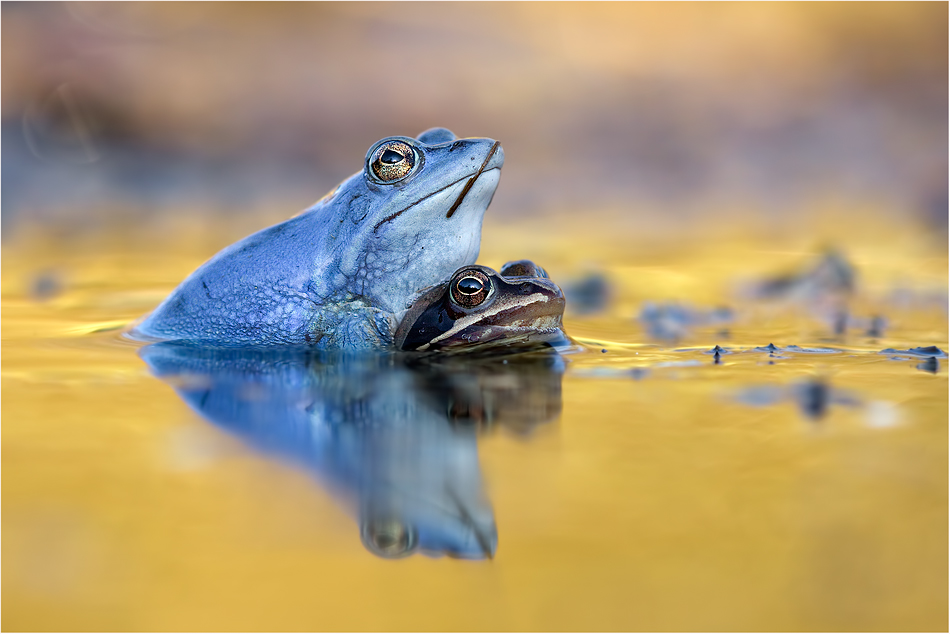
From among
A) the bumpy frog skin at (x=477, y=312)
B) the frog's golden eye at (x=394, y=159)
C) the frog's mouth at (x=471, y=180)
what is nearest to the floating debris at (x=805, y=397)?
the bumpy frog skin at (x=477, y=312)

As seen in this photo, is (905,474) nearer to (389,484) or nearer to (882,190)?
(389,484)

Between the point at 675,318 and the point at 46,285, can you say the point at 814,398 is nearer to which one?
the point at 675,318

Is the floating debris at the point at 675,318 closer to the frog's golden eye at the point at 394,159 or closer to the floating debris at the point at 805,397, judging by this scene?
the floating debris at the point at 805,397

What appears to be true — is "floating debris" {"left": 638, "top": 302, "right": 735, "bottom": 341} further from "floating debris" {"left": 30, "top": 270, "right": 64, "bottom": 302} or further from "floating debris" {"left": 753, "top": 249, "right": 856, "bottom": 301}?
"floating debris" {"left": 30, "top": 270, "right": 64, "bottom": 302}

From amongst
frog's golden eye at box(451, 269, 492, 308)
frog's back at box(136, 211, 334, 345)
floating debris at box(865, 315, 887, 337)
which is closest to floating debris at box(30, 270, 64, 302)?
frog's back at box(136, 211, 334, 345)

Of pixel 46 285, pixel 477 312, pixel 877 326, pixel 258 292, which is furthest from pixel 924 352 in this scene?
pixel 46 285

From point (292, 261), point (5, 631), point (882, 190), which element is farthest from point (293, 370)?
point (882, 190)
